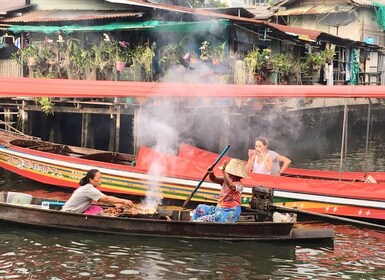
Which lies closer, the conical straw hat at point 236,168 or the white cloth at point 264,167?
the conical straw hat at point 236,168

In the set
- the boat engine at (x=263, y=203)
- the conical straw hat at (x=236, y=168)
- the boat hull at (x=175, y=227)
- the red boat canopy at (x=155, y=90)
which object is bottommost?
the boat hull at (x=175, y=227)

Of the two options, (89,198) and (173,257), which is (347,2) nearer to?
(89,198)

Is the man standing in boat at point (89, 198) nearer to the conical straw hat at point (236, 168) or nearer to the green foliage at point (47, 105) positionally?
the conical straw hat at point (236, 168)

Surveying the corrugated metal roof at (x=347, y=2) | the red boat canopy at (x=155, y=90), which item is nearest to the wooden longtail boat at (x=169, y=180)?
the red boat canopy at (x=155, y=90)

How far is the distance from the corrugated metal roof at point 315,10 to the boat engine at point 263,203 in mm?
22426

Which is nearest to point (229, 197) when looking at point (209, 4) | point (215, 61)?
point (215, 61)

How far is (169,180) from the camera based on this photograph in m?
13.5

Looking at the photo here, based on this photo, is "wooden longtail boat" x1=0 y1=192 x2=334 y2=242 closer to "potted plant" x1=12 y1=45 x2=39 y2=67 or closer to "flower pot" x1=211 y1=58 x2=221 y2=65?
"flower pot" x1=211 y1=58 x2=221 y2=65

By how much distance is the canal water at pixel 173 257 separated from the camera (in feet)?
31.3

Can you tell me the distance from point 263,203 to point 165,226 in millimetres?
1835

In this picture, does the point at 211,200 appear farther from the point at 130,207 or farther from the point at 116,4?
the point at 116,4

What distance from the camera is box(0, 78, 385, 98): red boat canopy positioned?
1259 cm

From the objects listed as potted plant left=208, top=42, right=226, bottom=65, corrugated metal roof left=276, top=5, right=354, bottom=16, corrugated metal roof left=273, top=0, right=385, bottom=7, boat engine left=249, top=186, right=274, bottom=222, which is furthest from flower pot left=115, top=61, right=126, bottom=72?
corrugated metal roof left=273, top=0, right=385, bottom=7

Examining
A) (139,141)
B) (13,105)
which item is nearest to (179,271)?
(139,141)
